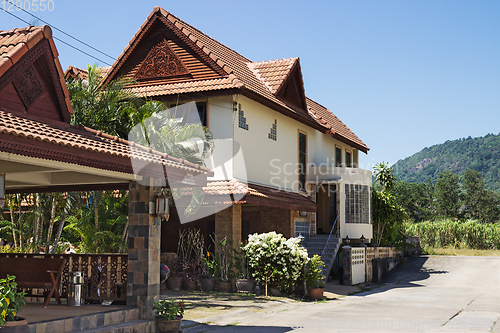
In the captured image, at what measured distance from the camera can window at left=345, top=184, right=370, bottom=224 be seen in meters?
23.6

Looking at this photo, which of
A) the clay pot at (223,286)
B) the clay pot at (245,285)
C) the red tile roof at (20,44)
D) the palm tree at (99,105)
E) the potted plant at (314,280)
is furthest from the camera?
the clay pot at (223,286)

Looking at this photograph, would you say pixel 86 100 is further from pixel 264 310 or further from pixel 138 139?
pixel 264 310

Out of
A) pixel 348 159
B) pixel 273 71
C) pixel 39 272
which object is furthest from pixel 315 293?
pixel 348 159

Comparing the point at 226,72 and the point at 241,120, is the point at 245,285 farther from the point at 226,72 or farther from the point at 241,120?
the point at 226,72

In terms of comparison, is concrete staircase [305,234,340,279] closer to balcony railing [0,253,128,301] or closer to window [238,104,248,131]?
window [238,104,248,131]

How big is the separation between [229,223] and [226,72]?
5224mm

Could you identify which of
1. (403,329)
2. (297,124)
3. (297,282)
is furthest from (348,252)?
(403,329)

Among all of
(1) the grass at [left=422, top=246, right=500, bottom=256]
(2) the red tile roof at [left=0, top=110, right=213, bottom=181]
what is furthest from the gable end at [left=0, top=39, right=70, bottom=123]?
(1) the grass at [left=422, top=246, right=500, bottom=256]

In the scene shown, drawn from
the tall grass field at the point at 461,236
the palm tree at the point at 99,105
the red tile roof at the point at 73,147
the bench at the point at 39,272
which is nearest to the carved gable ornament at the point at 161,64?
the palm tree at the point at 99,105

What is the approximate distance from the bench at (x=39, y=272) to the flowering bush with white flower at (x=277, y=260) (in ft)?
23.7

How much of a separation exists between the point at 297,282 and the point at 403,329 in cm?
579

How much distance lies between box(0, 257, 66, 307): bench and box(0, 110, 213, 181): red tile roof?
2439 millimetres

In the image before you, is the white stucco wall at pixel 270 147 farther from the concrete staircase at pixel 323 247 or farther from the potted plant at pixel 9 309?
the potted plant at pixel 9 309

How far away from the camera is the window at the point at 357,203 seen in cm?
2359
